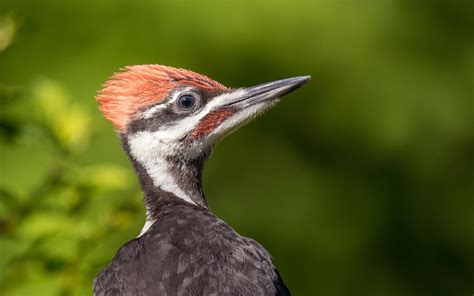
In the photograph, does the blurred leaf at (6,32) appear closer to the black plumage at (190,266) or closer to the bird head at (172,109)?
the bird head at (172,109)

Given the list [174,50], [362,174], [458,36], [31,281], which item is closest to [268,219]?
[362,174]

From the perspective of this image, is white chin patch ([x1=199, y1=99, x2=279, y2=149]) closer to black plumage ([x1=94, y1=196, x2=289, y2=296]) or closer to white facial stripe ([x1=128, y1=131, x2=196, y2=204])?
white facial stripe ([x1=128, y1=131, x2=196, y2=204])

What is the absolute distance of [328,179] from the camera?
286 inches

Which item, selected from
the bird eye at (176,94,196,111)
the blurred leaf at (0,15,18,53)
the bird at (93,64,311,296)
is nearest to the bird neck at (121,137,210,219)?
the bird at (93,64,311,296)

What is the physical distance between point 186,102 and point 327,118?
3043mm

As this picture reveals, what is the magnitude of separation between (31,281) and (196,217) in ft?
2.17

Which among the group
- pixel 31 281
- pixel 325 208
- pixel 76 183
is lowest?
pixel 325 208

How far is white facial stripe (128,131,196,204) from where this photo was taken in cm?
436

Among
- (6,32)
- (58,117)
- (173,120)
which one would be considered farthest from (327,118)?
(6,32)

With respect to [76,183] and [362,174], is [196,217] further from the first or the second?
[362,174]

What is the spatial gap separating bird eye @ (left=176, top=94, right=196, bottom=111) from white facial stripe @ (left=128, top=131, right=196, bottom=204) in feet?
0.47

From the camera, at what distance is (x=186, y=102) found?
14.3 ft

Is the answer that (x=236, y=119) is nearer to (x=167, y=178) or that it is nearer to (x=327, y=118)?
(x=167, y=178)

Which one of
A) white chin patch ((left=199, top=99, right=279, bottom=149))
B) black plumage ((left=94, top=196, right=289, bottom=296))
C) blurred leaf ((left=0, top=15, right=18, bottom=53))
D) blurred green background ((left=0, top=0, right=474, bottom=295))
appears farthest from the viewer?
blurred green background ((left=0, top=0, right=474, bottom=295))
